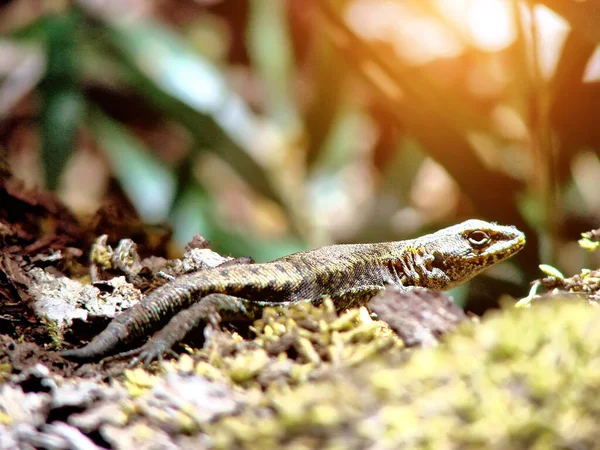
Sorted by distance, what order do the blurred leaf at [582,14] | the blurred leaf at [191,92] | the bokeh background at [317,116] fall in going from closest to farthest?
the blurred leaf at [582,14], the bokeh background at [317,116], the blurred leaf at [191,92]

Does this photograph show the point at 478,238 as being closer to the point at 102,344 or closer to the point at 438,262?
the point at 438,262

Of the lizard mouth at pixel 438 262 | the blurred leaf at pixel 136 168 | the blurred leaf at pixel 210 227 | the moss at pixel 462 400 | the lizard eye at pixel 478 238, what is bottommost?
the moss at pixel 462 400

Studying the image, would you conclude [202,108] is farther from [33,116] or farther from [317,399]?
[317,399]

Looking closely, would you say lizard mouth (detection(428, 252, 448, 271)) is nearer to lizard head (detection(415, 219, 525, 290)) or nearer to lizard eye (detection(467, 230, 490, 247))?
lizard head (detection(415, 219, 525, 290))

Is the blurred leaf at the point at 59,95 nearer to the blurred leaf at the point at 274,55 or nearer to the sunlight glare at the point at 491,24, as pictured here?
the blurred leaf at the point at 274,55

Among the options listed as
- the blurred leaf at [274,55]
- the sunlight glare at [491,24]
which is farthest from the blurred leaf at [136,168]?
the sunlight glare at [491,24]
